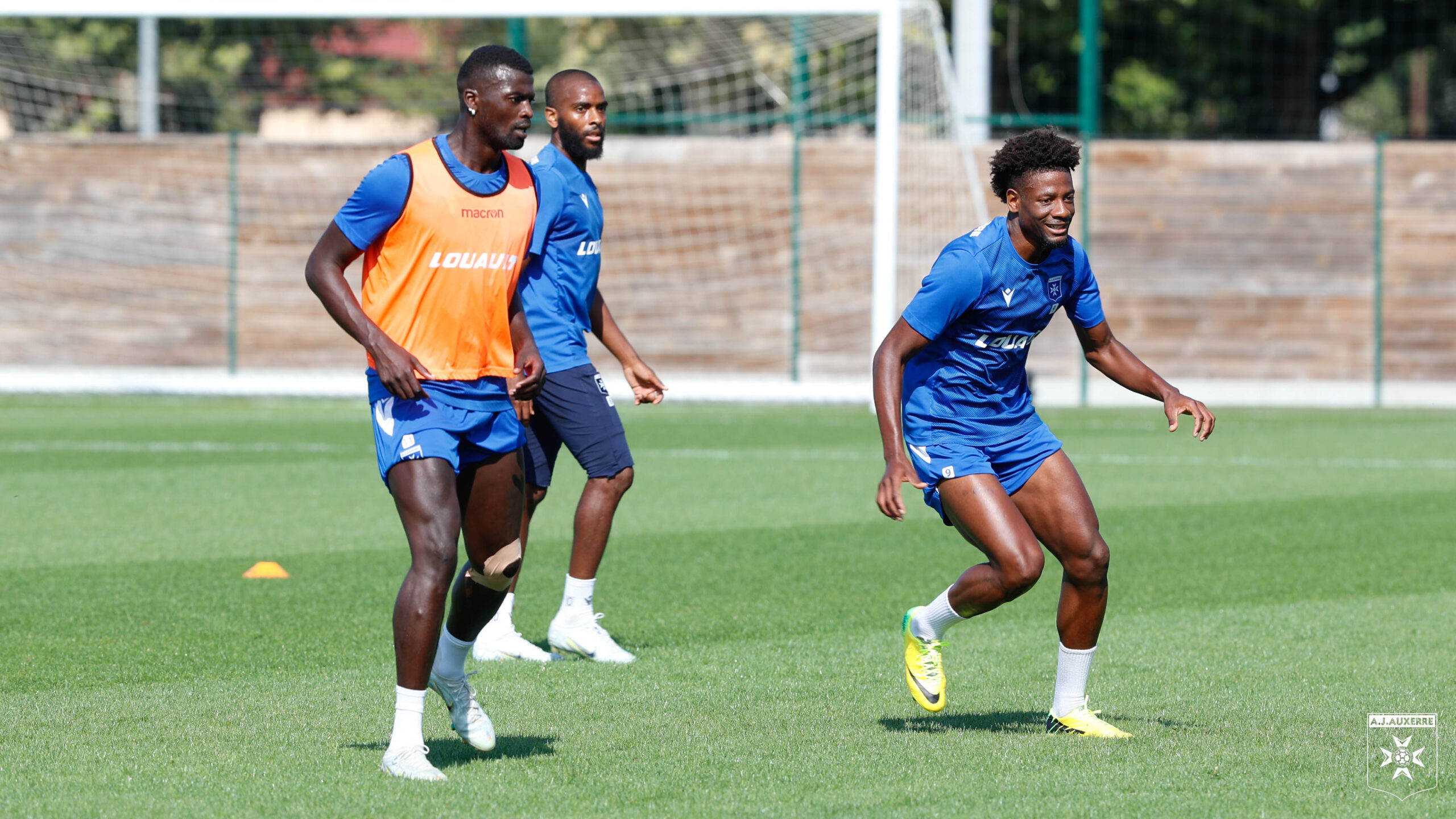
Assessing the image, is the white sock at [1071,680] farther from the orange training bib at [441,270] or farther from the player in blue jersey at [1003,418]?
the orange training bib at [441,270]

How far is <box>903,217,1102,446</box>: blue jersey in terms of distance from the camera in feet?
18.9

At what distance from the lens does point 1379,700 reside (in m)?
6.24

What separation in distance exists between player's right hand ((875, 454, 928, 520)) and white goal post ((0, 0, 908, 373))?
1104 cm

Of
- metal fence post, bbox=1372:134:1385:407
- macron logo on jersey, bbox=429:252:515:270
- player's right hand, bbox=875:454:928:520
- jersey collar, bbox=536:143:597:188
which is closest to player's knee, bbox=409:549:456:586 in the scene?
macron logo on jersey, bbox=429:252:515:270

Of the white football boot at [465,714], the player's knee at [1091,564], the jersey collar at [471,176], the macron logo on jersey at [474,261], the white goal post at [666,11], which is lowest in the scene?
the white football boot at [465,714]

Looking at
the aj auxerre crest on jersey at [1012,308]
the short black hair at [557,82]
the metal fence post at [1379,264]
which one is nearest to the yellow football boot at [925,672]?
the aj auxerre crest on jersey at [1012,308]

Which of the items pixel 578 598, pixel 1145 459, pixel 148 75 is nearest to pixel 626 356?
pixel 578 598

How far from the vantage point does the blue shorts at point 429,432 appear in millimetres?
5172

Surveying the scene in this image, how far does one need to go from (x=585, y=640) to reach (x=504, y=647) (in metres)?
0.34

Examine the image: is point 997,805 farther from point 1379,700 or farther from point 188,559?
point 188,559

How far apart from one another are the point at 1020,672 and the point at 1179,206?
15643 mm

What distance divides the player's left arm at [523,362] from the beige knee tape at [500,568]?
0.44m

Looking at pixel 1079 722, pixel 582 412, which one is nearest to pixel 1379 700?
pixel 1079 722

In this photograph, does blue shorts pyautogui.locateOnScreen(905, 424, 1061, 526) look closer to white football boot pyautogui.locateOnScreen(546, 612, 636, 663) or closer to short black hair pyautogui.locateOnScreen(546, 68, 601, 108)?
white football boot pyautogui.locateOnScreen(546, 612, 636, 663)
